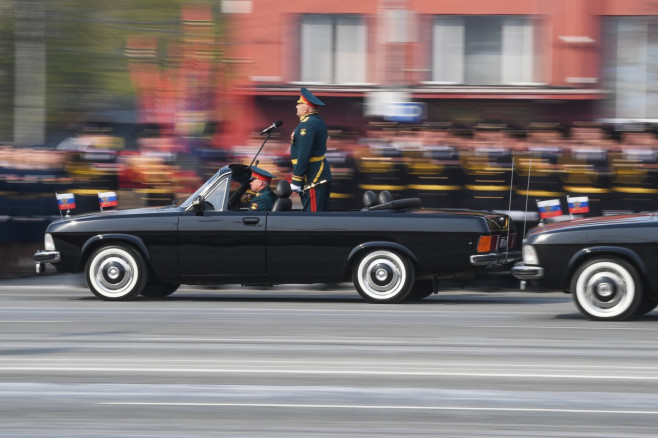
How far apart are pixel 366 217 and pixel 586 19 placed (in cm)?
1650

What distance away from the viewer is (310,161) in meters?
13.1

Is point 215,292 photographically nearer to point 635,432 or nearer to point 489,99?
point 635,432

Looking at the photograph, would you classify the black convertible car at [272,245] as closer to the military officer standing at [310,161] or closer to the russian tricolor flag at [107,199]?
the military officer standing at [310,161]

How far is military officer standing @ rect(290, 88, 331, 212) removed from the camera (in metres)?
13.0

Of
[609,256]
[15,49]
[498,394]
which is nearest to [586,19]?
[15,49]

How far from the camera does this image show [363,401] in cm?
668

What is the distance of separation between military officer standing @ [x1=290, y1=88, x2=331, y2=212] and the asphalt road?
145cm

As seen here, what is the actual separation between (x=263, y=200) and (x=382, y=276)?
1.42m

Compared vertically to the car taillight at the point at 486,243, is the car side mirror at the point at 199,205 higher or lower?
higher

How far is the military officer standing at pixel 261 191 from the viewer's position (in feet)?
40.8

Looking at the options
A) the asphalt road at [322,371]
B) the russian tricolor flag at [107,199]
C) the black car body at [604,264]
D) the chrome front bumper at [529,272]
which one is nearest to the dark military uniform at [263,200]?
the asphalt road at [322,371]

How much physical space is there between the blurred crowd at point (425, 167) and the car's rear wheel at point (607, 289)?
3.02 m

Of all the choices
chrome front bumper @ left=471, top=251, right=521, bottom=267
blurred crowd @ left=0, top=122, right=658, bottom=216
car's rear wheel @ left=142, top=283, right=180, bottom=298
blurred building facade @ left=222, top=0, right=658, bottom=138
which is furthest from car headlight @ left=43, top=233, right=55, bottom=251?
blurred building facade @ left=222, top=0, right=658, bottom=138

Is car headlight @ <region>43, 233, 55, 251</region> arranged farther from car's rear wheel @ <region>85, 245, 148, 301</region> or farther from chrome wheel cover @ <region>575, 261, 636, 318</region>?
chrome wheel cover @ <region>575, 261, 636, 318</region>
